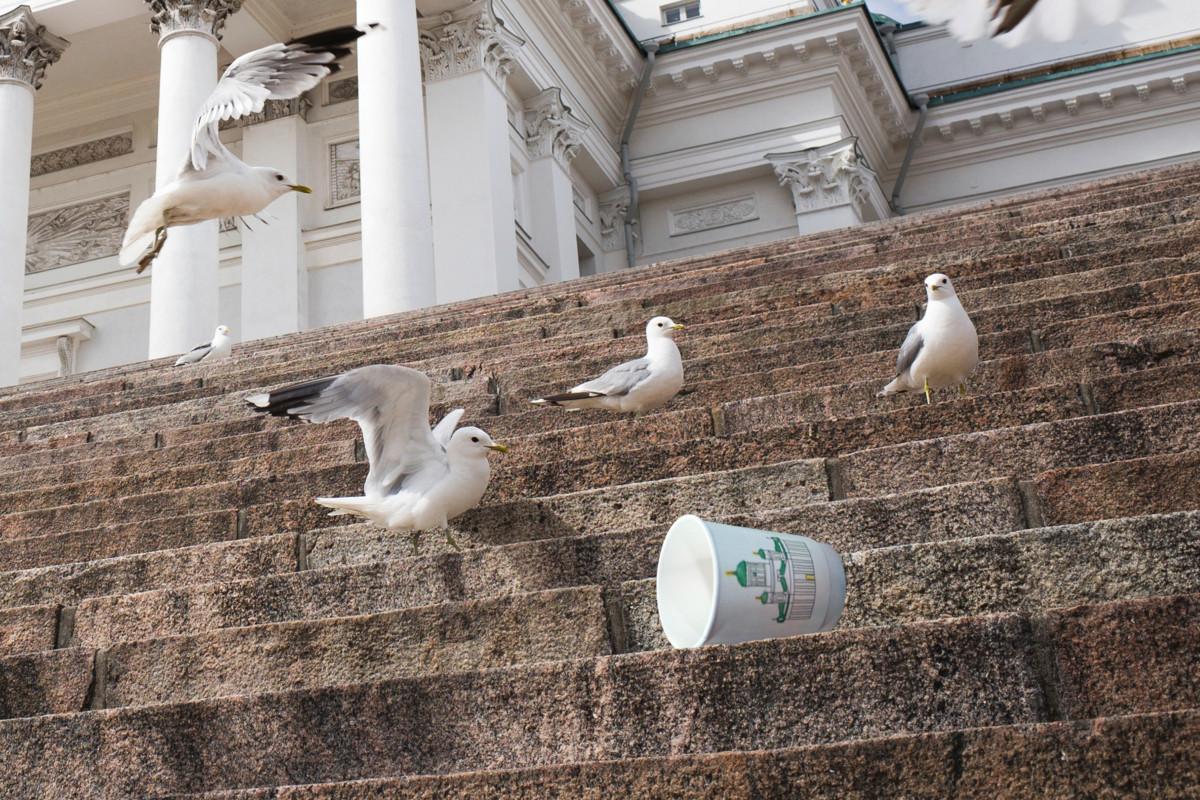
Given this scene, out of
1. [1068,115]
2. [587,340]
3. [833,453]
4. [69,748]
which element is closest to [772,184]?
[1068,115]

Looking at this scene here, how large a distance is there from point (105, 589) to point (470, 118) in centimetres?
1367

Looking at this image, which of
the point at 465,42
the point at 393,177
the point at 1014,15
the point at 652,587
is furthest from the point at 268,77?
the point at 465,42

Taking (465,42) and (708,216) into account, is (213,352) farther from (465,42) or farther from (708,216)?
(708,216)

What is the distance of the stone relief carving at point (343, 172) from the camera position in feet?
61.1

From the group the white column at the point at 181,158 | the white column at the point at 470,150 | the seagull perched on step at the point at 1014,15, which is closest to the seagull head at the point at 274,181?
the seagull perched on step at the point at 1014,15

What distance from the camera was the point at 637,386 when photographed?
15.8ft

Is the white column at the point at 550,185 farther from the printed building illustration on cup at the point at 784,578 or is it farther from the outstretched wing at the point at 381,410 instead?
the printed building illustration on cup at the point at 784,578

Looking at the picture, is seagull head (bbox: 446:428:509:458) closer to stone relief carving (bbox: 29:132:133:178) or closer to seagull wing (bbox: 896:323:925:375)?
seagull wing (bbox: 896:323:925:375)

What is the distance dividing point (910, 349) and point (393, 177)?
9.86 meters

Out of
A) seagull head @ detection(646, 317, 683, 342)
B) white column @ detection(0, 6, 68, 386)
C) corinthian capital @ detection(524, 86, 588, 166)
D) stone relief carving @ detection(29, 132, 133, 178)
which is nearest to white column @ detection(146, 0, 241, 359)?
white column @ detection(0, 6, 68, 386)

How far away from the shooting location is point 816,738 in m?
2.62

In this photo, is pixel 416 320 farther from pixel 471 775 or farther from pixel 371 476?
pixel 471 775

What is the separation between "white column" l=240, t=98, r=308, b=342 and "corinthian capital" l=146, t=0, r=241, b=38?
7.52ft

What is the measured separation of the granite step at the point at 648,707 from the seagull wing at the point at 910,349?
1.99 meters
